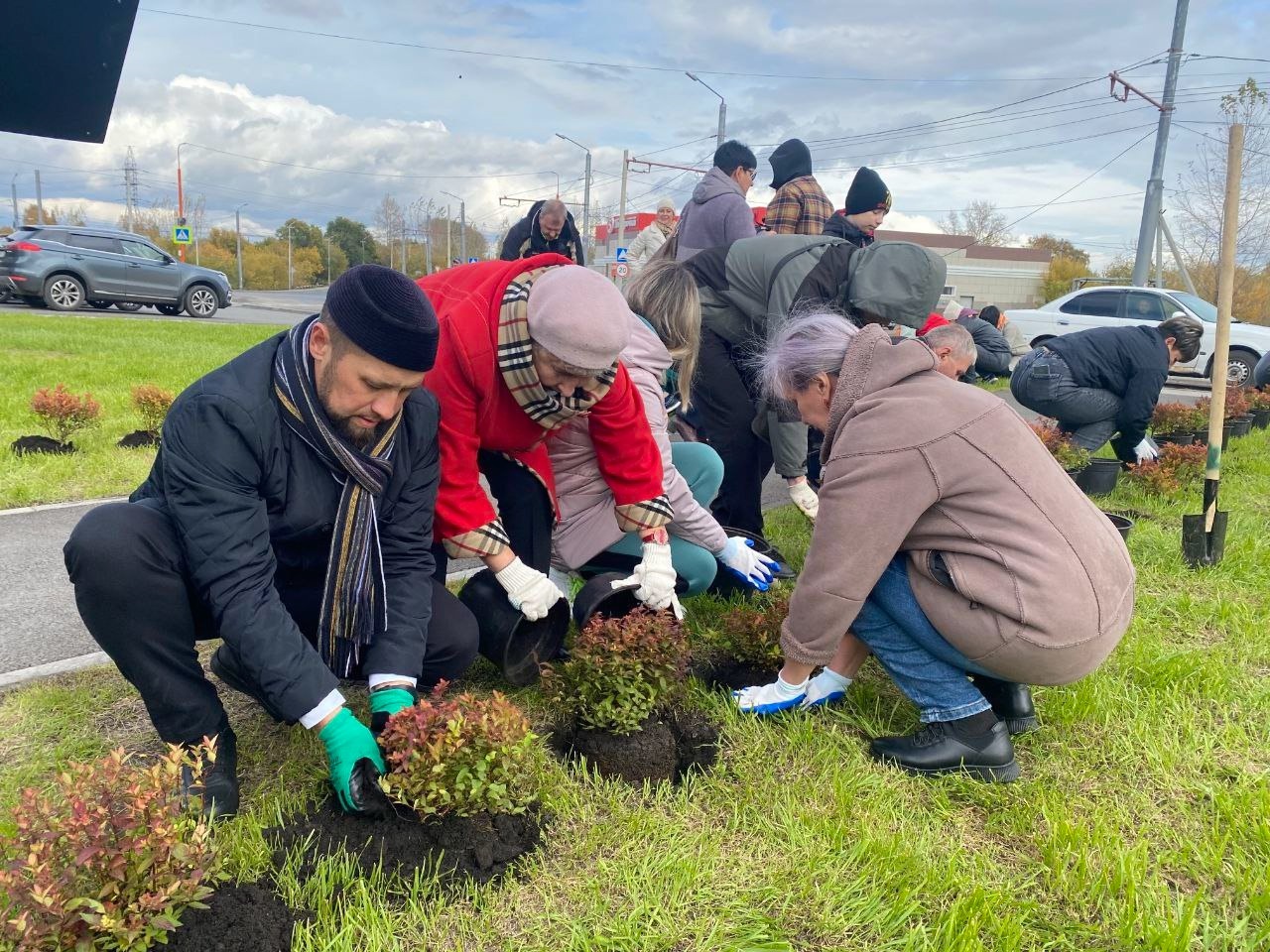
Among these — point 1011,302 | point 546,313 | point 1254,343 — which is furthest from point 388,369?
point 1011,302

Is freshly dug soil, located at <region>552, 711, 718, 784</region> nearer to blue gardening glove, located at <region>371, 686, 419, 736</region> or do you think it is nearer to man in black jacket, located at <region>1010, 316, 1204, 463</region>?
blue gardening glove, located at <region>371, 686, 419, 736</region>

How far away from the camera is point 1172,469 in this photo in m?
5.89

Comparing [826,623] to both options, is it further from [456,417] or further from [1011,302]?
[1011,302]

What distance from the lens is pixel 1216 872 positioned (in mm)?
2145

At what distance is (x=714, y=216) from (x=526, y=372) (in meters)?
2.90

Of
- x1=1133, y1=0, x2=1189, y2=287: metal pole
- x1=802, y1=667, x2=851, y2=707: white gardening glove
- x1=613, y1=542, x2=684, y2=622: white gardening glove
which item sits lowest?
x1=802, y1=667, x2=851, y2=707: white gardening glove

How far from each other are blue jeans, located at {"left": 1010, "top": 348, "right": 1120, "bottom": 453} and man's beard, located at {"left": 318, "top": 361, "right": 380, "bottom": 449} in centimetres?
540

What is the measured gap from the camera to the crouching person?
2.32 meters

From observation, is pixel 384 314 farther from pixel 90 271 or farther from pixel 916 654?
pixel 90 271

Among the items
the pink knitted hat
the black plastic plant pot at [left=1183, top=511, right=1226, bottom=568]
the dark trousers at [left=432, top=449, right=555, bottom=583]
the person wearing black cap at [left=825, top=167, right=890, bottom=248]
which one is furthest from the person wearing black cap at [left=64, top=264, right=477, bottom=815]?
the black plastic plant pot at [left=1183, top=511, right=1226, bottom=568]

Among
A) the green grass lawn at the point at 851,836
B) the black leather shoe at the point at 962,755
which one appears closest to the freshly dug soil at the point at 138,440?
the green grass lawn at the point at 851,836

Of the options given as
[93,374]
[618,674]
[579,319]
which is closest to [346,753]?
[618,674]

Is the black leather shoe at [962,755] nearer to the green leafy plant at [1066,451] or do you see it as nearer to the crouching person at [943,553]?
the crouching person at [943,553]

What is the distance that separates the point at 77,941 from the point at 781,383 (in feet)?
6.99
